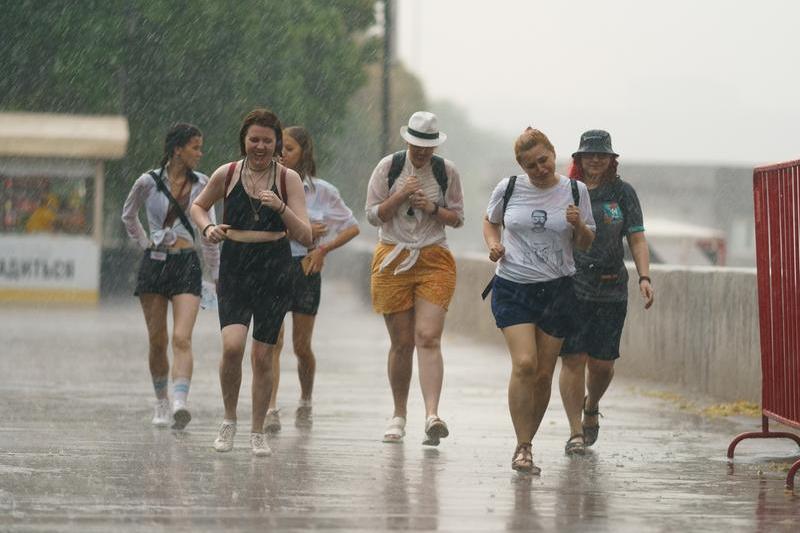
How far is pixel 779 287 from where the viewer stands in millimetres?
9828

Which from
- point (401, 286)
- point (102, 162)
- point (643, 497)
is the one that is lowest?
point (643, 497)

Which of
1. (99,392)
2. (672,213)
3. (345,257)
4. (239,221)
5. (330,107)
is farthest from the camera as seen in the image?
(672,213)

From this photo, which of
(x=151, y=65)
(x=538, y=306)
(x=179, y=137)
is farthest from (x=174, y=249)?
(x=151, y=65)

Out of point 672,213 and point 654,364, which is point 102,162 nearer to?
point 654,364

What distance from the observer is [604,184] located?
10.3 metres

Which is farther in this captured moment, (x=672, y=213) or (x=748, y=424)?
(x=672, y=213)

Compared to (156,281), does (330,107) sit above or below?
above

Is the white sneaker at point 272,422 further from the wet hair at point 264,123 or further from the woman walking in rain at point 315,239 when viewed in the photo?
the wet hair at point 264,123

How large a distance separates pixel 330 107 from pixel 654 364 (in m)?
29.8

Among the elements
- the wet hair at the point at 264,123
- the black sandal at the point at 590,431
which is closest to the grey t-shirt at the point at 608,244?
the black sandal at the point at 590,431

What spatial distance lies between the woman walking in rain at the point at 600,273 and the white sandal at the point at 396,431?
103 centimetres

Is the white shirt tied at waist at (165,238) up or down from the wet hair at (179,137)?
down

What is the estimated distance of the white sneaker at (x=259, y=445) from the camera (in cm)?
967

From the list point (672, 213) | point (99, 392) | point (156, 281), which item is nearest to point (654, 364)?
point (99, 392)
